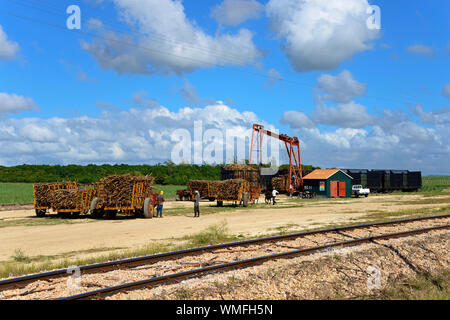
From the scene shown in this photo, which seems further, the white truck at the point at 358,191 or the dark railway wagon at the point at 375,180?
the dark railway wagon at the point at 375,180

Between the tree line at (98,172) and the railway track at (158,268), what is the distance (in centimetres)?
6887

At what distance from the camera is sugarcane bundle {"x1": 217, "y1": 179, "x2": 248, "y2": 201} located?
3459 cm

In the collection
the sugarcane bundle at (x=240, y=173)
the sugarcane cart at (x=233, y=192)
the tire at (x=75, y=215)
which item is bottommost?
the tire at (x=75, y=215)

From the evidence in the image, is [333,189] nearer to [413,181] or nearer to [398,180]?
[398,180]

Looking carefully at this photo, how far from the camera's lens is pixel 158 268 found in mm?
10211

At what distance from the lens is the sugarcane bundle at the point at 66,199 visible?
2677 cm

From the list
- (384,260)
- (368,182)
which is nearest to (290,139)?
(368,182)

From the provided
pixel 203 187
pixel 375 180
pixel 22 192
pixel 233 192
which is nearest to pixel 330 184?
pixel 375 180

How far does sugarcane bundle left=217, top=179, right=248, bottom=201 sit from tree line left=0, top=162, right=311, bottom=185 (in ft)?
154

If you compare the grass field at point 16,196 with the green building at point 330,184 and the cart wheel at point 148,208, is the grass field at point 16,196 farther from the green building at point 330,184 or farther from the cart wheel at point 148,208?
the green building at point 330,184

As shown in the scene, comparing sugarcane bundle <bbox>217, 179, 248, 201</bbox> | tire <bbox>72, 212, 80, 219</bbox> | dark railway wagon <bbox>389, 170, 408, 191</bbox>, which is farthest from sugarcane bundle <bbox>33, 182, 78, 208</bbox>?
dark railway wagon <bbox>389, 170, 408, 191</bbox>

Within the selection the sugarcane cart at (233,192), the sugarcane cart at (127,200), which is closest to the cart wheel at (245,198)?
the sugarcane cart at (233,192)

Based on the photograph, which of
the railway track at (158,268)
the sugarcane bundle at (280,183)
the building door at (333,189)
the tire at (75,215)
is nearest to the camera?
the railway track at (158,268)
